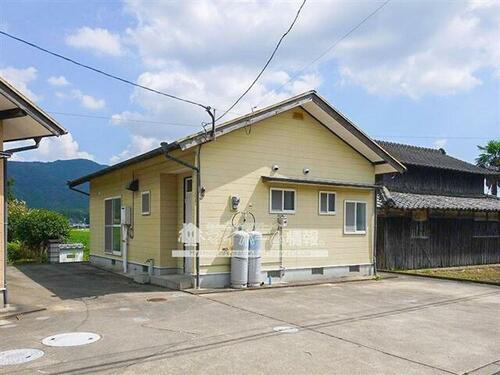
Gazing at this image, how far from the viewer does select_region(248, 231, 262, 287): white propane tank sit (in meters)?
9.56

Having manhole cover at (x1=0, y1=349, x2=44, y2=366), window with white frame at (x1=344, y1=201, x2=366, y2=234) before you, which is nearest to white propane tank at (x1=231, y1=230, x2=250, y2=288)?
window with white frame at (x1=344, y1=201, x2=366, y2=234)

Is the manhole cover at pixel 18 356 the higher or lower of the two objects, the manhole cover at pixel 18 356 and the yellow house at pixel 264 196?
the lower

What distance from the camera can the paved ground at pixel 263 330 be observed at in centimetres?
455

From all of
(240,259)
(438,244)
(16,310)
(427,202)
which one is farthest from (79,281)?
(438,244)

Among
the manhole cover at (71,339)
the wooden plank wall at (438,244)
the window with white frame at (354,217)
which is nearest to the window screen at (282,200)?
the window with white frame at (354,217)

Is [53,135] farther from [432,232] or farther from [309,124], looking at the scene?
[432,232]

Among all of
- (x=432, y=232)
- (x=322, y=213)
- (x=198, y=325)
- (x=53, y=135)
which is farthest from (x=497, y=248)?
(x=53, y=135)

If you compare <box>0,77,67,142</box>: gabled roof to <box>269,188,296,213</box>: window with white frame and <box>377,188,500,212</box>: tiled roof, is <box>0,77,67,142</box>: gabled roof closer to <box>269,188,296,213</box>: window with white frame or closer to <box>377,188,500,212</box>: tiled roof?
<box>269,188,296,213</box>: window with white frame

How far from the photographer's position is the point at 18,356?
470 centimetres

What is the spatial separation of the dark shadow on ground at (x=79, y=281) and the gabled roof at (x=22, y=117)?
3.15 meters

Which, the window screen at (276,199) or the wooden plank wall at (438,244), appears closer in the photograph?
the window screen at (276,199)

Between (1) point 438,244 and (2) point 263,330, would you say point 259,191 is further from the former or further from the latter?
(1) point 438,244

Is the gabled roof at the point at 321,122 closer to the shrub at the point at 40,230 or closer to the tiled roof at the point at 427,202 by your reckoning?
the tiled roof at the point at 427,202

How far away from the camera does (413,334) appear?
5910 mm
